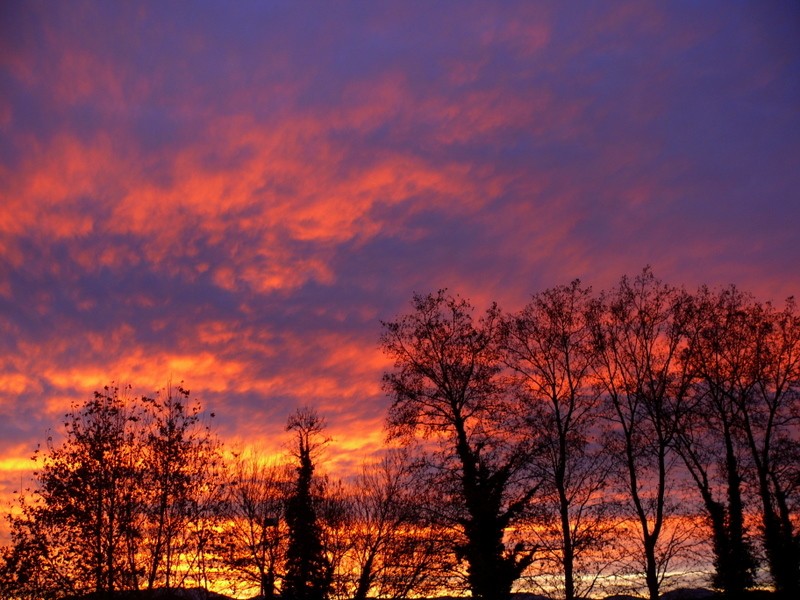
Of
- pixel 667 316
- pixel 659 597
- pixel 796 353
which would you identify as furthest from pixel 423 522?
pixel 796 353

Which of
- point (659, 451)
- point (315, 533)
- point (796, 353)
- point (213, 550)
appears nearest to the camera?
point (213, 550)

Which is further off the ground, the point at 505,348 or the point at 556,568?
the point at 505,348

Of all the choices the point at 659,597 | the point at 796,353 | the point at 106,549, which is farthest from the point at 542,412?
the point at 106,549

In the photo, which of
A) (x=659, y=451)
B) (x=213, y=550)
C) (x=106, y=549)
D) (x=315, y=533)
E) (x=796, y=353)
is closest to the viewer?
(x=106, y=549)

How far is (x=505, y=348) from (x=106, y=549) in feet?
64.9

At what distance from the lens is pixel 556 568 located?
29328 mm

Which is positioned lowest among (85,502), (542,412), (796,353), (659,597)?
(659,597)

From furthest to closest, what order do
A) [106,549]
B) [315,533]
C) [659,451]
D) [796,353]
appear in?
1. [315,533]
2. [796,353]
3. [659,451]
4. [106,549]

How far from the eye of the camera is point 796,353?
1416 inches

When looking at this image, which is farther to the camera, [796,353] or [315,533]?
[315,533]

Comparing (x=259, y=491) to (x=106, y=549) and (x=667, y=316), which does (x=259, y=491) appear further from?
(x=667, y=316)

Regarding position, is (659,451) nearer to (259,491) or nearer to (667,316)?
(667,316)

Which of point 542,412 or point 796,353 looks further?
point 796,353

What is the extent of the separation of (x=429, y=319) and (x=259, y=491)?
69.3 feet
